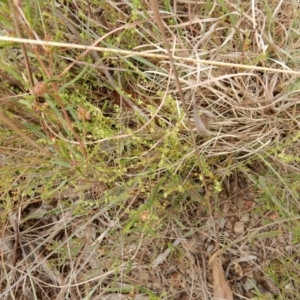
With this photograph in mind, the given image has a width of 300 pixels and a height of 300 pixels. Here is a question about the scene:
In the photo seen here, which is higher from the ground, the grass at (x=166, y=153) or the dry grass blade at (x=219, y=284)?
the grass at (x=166, y=153)

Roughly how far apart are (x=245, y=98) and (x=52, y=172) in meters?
0.51

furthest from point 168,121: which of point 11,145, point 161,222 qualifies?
point 11,145

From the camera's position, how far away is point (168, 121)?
107 cm

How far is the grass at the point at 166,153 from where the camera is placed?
3.39 feet

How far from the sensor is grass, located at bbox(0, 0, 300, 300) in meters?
1.03

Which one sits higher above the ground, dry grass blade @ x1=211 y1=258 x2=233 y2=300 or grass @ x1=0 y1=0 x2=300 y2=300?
grass @ x1=0 y1=0 x2=300 y2=300

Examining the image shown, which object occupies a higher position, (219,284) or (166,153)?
(166,153)

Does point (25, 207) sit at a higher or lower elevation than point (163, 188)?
lower

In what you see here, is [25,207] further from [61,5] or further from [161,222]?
[61,5]

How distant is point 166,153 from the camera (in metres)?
1.02

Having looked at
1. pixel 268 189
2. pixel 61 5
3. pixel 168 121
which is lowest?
pixel 268 189

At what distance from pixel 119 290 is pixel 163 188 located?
31 cm

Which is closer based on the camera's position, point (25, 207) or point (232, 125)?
point (232, 125)

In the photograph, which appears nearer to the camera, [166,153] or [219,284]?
[166,153]
